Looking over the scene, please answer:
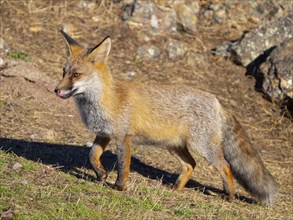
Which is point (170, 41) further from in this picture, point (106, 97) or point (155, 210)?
point (155, 210)

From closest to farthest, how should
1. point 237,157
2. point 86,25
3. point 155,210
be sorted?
1. point 155,210
2. point 237,157
3. point 86,25

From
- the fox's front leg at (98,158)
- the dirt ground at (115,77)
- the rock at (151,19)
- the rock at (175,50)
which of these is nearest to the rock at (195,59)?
the dirt ground at (115,77)

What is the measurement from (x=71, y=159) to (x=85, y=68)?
1.78m

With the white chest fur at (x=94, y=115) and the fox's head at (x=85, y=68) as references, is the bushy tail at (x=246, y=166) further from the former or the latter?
the fox's head at (x=85, y=68)

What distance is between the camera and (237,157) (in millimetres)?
8375

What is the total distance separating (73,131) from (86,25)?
439 cm

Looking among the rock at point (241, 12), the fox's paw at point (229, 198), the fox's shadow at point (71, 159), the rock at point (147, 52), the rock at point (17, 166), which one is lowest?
the fox's shadow at point (71, 159)

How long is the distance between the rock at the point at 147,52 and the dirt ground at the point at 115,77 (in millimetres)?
114

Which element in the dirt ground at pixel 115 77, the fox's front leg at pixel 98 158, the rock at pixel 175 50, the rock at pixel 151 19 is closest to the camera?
the fox's front leg at pixel 98 158

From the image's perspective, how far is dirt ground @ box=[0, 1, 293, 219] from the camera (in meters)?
9.74

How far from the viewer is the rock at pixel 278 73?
39.5 ft

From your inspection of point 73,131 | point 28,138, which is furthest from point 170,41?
point 28,138

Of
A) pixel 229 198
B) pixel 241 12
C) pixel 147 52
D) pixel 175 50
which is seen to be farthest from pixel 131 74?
pixel 229 198

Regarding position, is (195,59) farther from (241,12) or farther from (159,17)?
(241,12)
